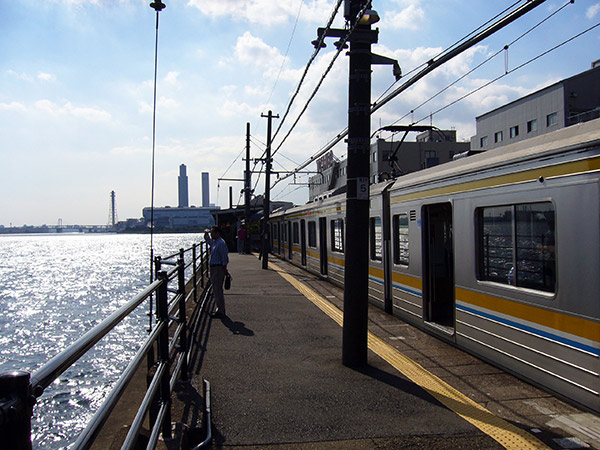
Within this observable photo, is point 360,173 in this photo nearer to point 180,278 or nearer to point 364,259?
point 364,259

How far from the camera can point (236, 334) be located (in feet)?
24.2

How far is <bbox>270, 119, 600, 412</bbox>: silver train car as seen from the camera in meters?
4.12

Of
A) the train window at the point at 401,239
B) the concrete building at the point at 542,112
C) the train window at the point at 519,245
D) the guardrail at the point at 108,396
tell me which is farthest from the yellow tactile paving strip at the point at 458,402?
the concrete building at the point at 542,112

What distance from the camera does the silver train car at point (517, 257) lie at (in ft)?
13.5

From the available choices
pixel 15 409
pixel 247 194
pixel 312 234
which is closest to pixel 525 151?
pixel 15 409

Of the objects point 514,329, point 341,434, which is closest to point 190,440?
point 341,434

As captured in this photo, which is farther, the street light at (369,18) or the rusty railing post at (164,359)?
the street light at (369,18)

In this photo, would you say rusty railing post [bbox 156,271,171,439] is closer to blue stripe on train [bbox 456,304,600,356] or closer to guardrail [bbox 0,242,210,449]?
guardrail [bbox 0,242,210,449]

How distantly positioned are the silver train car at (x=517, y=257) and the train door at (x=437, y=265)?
0.02 m

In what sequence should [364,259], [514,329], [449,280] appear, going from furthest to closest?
[449,280]
[364,259]
[514,329]

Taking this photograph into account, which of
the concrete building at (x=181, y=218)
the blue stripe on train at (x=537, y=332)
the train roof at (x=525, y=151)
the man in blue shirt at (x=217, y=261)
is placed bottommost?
the blue stripe on train at (x=537, y=332)

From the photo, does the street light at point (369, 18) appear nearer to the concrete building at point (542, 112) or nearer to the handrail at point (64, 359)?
the handrail at point (64, 359)

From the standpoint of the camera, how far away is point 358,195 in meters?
5.70

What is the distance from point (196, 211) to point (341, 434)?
187511mm
